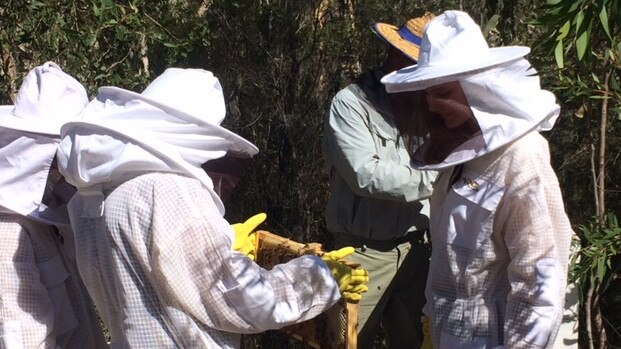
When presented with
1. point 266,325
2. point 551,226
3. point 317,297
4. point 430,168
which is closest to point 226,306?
point 266,325

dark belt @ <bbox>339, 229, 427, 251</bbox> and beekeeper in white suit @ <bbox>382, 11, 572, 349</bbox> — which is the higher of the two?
beekeeper in white suit @ <bbox>382, 11, 572, 349</bbox>

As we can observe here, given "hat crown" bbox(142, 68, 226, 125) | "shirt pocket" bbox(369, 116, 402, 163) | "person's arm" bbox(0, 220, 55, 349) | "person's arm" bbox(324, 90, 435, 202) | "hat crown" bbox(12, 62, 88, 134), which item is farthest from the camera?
"shirt pocket" bbox(369, 116, 402, 163)

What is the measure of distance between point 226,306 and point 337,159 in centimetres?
118

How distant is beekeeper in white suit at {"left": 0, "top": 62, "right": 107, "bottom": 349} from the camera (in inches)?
112

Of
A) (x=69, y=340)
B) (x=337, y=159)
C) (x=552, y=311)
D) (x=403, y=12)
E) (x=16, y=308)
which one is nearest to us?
(x=552, y=311)

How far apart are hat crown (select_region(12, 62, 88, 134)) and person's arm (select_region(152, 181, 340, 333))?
0.73 m

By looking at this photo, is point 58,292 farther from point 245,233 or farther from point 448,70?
point 448,70

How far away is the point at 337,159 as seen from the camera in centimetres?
352

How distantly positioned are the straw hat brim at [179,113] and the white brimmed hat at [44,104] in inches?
16.6

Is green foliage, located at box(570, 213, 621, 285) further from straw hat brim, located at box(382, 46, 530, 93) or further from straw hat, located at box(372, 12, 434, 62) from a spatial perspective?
straw hat brim, located at box(382, 46, 530, 93)

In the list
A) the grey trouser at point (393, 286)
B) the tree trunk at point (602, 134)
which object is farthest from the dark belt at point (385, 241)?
the tree trunk at point (602, 134)

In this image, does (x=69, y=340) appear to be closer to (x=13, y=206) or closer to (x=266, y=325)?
(x=13, y=206)

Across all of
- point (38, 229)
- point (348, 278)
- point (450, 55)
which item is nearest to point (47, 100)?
point (38, 229)

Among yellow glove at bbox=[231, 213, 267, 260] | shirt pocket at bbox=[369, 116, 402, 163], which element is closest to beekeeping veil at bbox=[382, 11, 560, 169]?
yellow glove at bbox=[231, 213, 267, 260]
